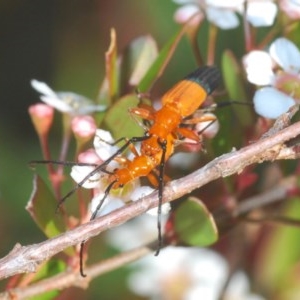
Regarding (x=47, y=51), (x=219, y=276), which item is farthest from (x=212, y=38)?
(x=47, y=51)

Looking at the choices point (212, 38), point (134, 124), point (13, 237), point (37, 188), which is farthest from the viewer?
point (13, 237)

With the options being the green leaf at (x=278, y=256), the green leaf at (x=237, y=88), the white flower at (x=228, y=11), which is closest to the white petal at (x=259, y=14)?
the white flower at (x=228, y=11)

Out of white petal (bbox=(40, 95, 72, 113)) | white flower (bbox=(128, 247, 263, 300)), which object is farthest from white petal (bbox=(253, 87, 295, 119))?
white flower (bbox=(128, 247, 263, 300))

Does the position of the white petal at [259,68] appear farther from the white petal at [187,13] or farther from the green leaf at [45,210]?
the green leaf at [45,210]

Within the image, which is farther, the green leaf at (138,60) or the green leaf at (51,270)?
the green leaf at (138,60)

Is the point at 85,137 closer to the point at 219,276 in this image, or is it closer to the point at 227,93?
the point at 227,93

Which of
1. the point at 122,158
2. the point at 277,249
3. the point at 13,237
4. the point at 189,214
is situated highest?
the point at 122,158
